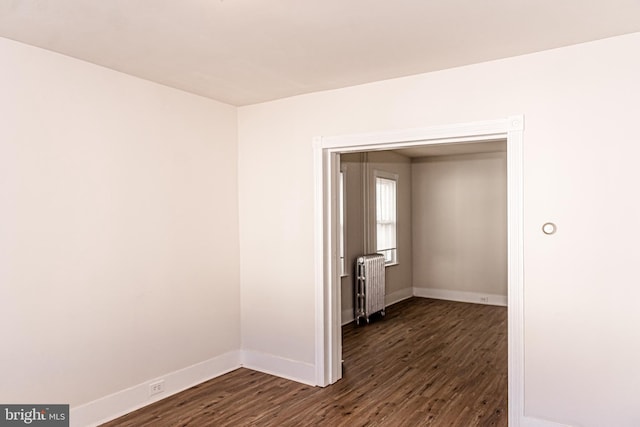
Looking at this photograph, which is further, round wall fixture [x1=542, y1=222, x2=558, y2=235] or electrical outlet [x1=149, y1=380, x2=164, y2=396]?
electrical outlet [x1=149, y1=380, x2=164, y2=396]

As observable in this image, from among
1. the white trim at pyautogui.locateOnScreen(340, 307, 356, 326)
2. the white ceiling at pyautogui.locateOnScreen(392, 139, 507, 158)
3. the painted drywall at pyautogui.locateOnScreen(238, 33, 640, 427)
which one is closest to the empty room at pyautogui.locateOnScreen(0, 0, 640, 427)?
the painted drywall at pyautogui.locateOnScreen(238, 33, 640, 427)

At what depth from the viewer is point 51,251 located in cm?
292

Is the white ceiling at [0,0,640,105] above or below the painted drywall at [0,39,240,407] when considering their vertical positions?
above

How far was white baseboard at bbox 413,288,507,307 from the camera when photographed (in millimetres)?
7180

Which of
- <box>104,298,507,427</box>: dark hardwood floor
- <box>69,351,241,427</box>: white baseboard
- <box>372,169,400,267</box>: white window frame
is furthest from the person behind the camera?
<box>372,169,400,267</box>: white window frame

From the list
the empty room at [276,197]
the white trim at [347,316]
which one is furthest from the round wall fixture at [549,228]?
the white trim at [347,316]

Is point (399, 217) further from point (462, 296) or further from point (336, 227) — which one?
point (336, 227)

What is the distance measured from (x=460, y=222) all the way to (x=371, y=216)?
1.88 metres

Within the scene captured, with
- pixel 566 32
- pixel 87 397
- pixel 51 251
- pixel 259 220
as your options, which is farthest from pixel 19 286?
pixel 566 32

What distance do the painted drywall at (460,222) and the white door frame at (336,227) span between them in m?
4.16

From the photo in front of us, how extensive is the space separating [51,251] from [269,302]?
1916 millimetres

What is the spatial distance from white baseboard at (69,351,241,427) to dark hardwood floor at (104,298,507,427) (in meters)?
0.06

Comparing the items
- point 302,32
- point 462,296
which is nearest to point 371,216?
point 462,296

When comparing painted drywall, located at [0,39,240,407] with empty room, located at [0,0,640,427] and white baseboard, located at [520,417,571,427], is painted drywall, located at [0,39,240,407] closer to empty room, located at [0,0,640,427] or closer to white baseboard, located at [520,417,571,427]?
empty room, located at [0,0,640,427]
